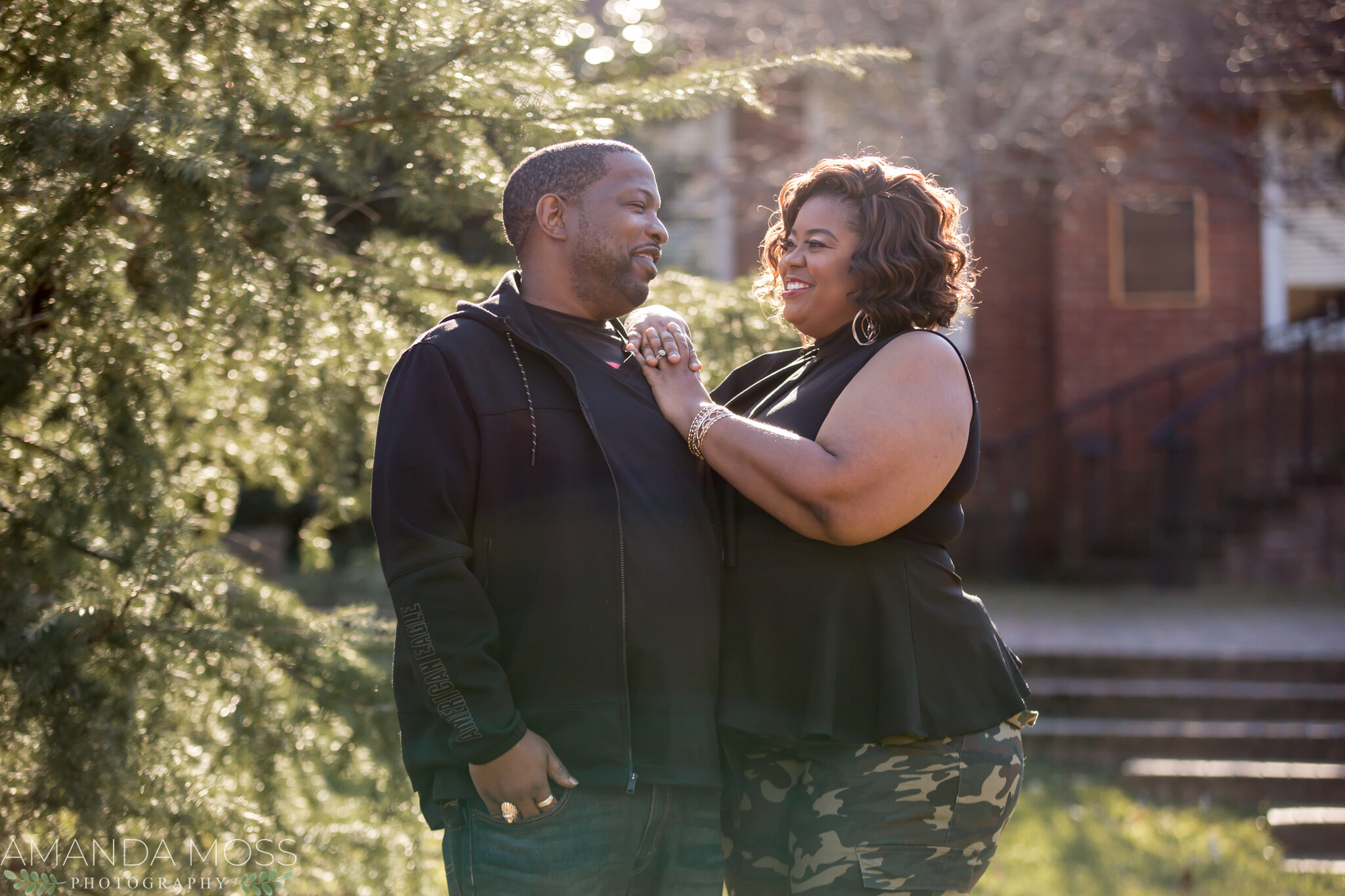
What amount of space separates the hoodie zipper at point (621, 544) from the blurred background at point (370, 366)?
85 cm

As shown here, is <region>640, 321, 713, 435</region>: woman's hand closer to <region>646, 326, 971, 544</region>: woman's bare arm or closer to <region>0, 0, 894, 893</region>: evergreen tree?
<region>646, 326, 971, 544</region>: woman's bare arm

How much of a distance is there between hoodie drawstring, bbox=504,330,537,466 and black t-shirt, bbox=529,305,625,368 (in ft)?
0.38

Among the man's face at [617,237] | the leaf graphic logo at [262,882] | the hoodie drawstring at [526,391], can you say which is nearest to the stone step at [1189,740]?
the leaf graphic logo at [262,882]

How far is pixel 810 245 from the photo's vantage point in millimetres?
2531

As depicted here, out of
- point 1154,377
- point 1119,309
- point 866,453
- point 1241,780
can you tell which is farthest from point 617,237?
point 1119,309

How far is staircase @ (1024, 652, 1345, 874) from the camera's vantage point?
227 inches

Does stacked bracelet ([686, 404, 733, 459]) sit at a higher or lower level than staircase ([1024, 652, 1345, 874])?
higher

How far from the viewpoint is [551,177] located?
2422mm

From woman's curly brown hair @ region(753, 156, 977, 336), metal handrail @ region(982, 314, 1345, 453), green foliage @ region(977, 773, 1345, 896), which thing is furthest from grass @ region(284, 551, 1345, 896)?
metal handrail @ region(982, 314, 1345, 453)

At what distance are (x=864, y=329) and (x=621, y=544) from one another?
29.6 inches

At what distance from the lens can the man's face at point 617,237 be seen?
240 cm

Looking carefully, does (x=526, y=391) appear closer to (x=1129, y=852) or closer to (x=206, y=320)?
(x=206, y=320)

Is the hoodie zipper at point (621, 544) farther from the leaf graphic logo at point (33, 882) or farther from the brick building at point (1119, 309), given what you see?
the brick building at point (1119, 309)

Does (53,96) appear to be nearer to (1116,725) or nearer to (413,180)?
(413,180)
